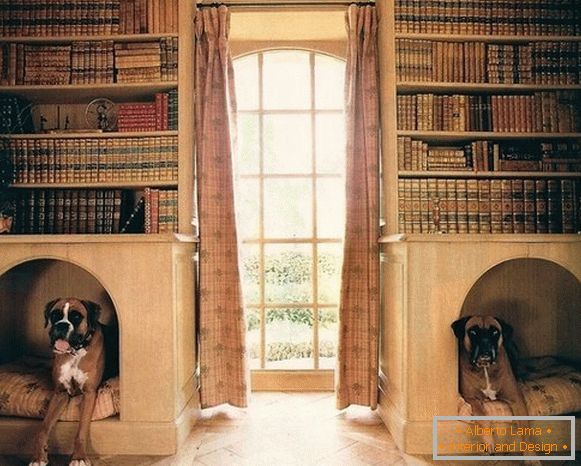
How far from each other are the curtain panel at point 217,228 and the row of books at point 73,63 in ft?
1.03

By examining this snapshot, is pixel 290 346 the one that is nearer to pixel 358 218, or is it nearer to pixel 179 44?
pixel 358 218

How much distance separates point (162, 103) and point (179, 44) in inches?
12.6

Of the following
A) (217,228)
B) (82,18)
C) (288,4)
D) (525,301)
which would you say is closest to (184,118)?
(217,228)

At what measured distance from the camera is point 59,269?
2.95 metres

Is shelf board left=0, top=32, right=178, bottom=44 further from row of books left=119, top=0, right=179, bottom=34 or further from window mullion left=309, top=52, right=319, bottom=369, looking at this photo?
window mullion left=309, top=52, right=319, bottom=369

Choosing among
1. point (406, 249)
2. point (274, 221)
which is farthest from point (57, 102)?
point (406, 249)

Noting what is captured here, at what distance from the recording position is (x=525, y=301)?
2.94 m

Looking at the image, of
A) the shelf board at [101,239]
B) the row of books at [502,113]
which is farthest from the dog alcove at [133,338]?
the row of books at [502,113]

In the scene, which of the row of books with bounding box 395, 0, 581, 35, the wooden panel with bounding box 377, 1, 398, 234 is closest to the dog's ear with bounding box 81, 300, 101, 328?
the wooden panel with bounding box 377, 1, 398, 234

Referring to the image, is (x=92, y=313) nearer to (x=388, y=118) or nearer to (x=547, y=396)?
(x=388, y=118)

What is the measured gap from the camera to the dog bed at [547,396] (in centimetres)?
226

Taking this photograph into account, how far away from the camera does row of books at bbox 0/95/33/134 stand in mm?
2826

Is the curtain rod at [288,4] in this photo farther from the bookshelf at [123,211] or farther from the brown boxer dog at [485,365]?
the brown boxer dog at [485,365]

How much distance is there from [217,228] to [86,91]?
105cm
